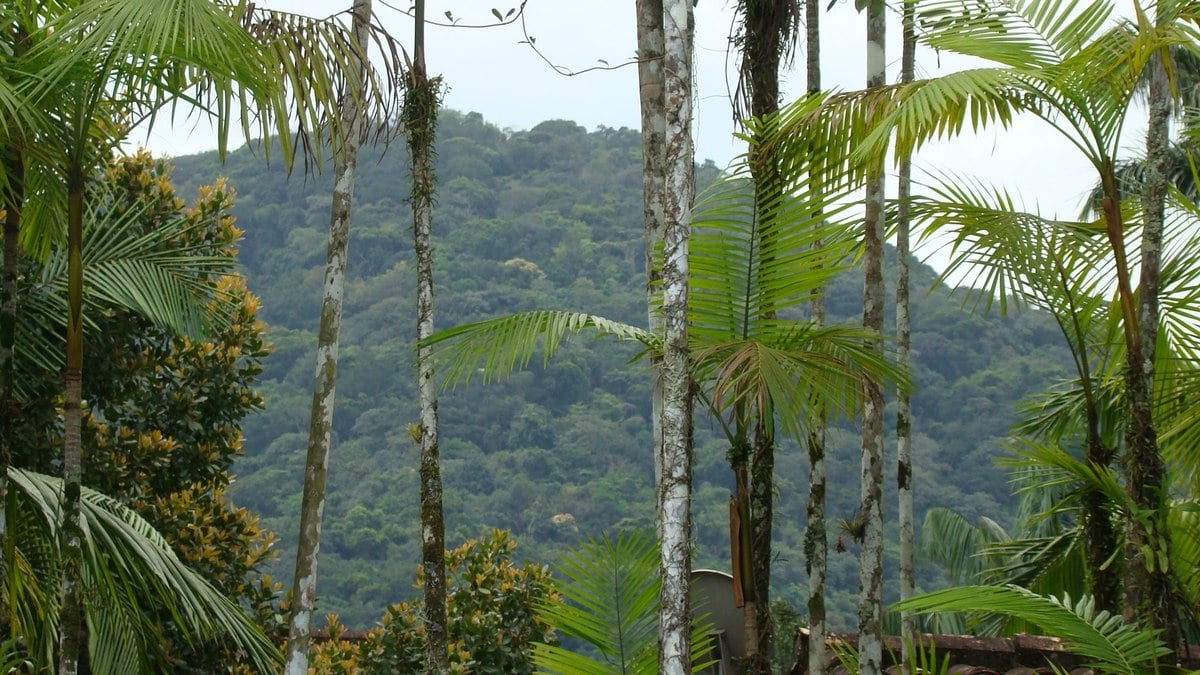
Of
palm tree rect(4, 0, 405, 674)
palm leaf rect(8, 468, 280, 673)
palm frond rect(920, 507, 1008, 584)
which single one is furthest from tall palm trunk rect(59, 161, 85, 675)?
palm frond rect(920, 507, 1008, 584)

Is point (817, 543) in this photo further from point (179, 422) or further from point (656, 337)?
point (179, 422)

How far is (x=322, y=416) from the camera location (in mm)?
7074

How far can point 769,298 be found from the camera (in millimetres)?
5434

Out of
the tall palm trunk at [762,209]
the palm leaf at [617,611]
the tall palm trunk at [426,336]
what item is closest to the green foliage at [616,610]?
the palm leaf at [617,611]

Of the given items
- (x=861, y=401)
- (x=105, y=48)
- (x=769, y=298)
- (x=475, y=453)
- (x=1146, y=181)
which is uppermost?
(x=105, y=48)

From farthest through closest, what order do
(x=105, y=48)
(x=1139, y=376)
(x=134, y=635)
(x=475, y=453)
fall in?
(x=475, y=453), (x=134, y=635), (x=1139, y=376), (x=105, y=48)

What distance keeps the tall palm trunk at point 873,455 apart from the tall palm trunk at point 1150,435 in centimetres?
157

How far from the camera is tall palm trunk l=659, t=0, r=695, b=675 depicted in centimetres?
470

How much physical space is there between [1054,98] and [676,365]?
2.07 metres

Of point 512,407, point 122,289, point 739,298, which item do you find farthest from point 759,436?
point 512,407

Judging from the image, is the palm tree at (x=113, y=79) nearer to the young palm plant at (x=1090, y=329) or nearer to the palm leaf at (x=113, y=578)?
the palm leaf at (x=113, y=578)

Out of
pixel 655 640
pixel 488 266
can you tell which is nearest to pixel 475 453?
pixel 488 266

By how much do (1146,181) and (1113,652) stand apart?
1.92 m

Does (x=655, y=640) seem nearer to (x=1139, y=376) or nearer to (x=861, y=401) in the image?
(x=861, y=401)
